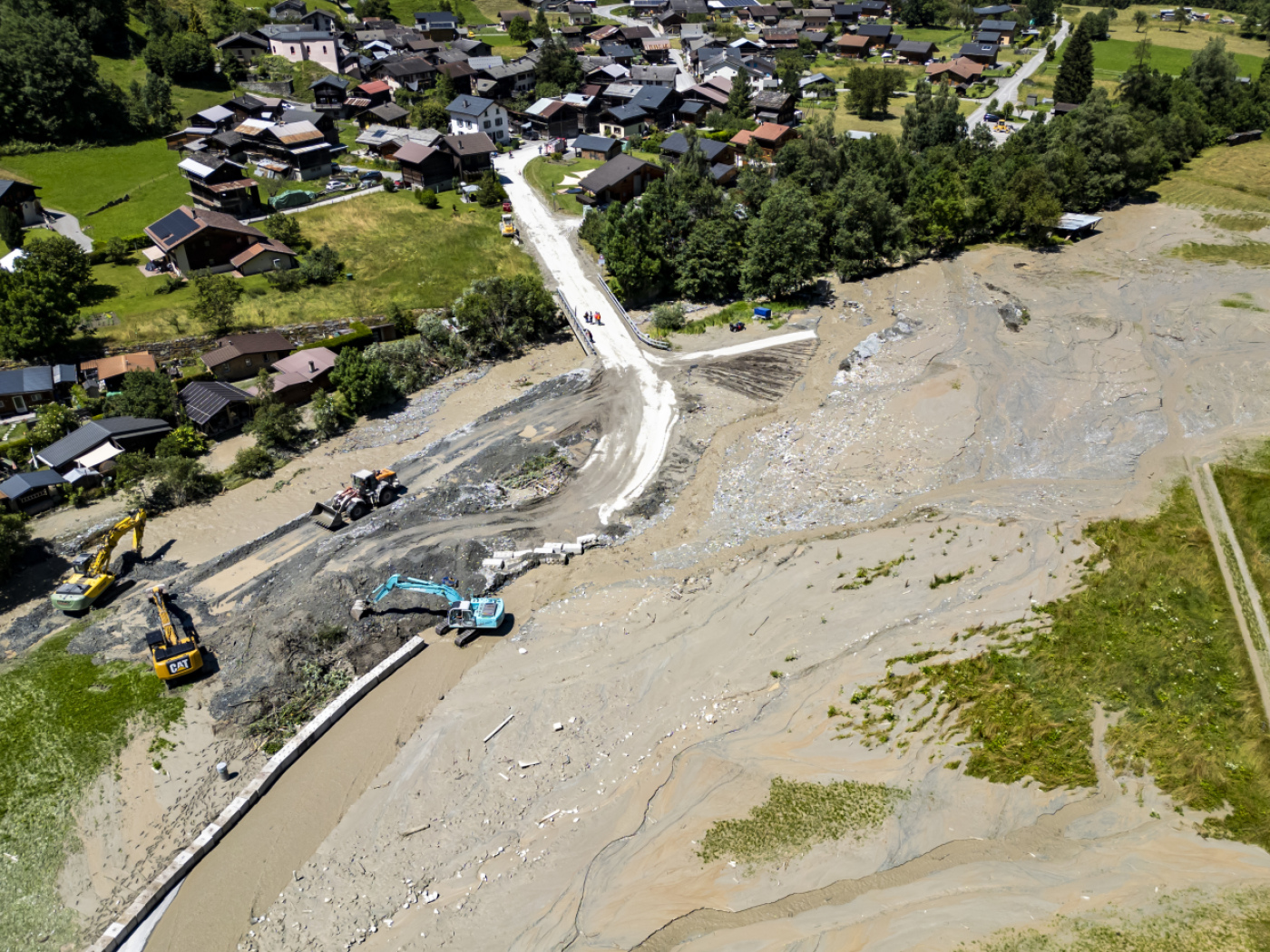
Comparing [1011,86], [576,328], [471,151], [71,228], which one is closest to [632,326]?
Answer: [576,328]

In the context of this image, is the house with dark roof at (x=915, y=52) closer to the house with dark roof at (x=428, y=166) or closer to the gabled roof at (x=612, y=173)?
the gabled roof at (x=612, y=173)

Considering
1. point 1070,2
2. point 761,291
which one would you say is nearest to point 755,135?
point 761,291

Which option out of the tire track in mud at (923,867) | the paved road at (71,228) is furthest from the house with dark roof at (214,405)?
the tire track in mud at (923,867)

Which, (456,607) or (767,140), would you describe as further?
(767,140)

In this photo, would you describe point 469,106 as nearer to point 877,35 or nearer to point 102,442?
point 102,442

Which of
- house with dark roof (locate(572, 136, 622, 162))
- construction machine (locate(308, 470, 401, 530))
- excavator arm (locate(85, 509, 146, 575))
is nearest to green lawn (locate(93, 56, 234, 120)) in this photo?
house with dark roof (locate(572, 136, 622, 162))

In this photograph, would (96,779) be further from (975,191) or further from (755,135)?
(755,135)
